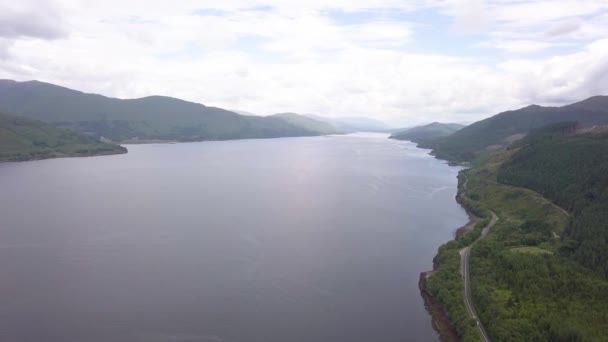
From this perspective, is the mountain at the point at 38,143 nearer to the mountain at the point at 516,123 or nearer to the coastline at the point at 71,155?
the coastline at the point at 71,155

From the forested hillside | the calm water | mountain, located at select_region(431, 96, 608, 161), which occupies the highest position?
mountain, located at select_region(431, 96, 608, 161)

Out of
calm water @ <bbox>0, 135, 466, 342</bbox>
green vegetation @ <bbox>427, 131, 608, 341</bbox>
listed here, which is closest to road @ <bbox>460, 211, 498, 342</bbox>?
green vegetation @ <bbox>427, 131, 608, 341</bbox>

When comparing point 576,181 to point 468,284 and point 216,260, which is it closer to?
point 468,284

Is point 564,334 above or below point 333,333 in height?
above

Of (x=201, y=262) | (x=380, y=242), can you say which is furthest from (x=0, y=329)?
(x=380, y=242)

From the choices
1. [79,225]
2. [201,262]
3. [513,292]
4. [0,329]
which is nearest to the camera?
[0,329]

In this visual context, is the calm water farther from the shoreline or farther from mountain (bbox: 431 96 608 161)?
mountain (bbox: 431 96 608 161)

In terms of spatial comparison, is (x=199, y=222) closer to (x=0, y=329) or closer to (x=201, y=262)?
(x=201, y=262)

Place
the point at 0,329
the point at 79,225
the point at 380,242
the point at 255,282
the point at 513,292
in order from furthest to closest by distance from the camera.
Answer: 1. the point at 79,225
2. the point at 380,242
3. the point at 255,282
4. the point at 513,292
5. the point at 0,329
